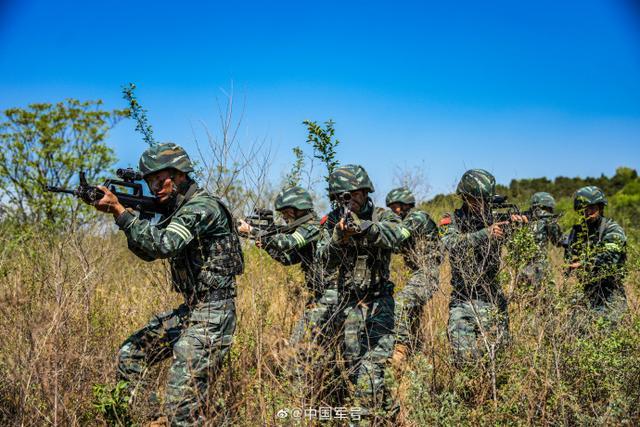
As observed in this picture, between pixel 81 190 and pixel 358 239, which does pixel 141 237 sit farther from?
pixel 358 239

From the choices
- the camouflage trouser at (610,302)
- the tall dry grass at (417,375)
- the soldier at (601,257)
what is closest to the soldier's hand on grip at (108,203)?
the tall dry grass at (417,375)

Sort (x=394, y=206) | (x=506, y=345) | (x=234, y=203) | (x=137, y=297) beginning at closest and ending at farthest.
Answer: (x=506, y=345)
(x=234, y=203)
(x=137, y=297)
(x=394, y=206)

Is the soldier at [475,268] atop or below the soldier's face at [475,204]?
below

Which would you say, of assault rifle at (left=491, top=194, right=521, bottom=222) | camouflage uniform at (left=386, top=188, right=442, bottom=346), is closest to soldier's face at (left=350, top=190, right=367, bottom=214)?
camouflage uniform at (left=386, top=188, right=442, bottom=346)

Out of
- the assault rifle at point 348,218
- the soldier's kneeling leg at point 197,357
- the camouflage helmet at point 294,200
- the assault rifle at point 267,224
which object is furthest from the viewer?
the camouflage helmet at point 294,200

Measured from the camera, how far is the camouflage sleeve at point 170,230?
11.2 feet

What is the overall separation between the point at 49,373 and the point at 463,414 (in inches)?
105

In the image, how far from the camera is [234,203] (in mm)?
5578

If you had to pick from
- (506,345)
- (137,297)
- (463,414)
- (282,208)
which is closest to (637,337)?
(506,345)

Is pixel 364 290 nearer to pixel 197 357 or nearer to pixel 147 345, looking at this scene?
pixel 197 357

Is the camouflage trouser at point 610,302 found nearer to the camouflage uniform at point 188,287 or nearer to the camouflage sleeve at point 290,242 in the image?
the camouflage sleeve at point 290,242

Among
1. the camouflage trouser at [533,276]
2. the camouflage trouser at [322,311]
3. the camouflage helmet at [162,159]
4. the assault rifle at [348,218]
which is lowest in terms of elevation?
the camouflage trouser at [322,311]

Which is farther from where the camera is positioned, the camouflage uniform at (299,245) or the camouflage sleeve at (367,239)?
the camouflage uniform at (299,245)

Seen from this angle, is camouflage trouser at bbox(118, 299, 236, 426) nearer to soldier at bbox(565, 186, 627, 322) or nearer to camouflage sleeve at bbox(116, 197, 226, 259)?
camouflage sleeve at bbox(116, 197, 226, 259)
